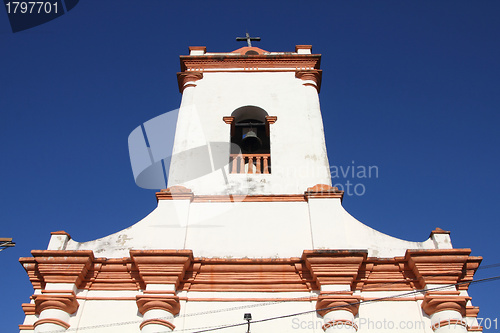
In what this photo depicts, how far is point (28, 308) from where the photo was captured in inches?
273

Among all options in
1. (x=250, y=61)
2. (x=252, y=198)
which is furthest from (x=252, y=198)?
(x=250, y=61)

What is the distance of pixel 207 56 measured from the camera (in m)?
11.3

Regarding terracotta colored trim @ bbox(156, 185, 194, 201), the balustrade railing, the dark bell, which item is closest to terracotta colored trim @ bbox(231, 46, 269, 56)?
the dark bell

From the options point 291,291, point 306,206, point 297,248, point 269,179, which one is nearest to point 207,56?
point 269,179

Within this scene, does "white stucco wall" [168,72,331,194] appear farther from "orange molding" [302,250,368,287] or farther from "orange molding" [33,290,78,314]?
"orange molding" [33,290,78,314]

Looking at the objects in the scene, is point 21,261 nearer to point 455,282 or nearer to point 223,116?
Answer: point 223,116

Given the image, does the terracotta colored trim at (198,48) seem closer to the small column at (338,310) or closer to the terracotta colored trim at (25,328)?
the small column at (338,310)

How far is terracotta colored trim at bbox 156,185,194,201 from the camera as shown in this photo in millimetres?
8375

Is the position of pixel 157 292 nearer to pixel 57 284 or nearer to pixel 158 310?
pixel 158 310

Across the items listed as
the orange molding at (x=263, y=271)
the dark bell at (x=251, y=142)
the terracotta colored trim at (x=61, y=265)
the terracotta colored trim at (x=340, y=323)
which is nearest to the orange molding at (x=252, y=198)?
the orange molding at (x=263, y=271)

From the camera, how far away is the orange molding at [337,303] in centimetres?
666

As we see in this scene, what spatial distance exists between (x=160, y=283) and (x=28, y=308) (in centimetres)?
187

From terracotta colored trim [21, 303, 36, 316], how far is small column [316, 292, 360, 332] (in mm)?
3952

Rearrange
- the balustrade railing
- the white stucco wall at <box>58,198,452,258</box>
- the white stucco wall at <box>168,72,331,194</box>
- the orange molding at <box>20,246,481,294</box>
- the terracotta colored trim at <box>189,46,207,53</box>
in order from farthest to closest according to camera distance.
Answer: the terracotta colored trim at <box>189,46,207,53</box> → the balustrade railing → the white stucco wall at <box>168,72,331,194</box> → the white stucco wall at <box>58,198,452,258</box> → the orange molding at <box>20,246,481,294</box>
